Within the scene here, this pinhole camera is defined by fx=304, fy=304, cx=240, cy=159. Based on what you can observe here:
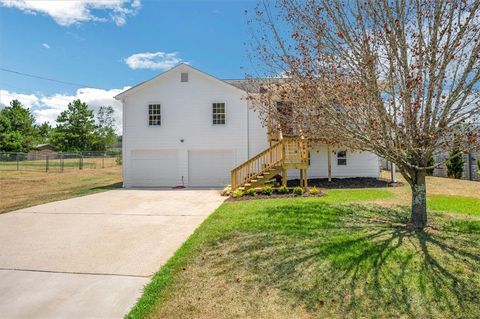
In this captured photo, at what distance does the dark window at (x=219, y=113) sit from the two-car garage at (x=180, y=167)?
63.5 inches

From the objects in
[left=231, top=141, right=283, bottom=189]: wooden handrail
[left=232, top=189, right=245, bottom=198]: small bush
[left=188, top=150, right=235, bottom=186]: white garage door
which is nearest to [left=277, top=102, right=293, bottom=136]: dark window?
[left=232, top=189, right=245, bottom=198]: small bush

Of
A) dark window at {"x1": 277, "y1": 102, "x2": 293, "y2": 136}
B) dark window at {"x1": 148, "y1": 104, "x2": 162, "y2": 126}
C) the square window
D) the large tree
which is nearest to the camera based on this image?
the large tree

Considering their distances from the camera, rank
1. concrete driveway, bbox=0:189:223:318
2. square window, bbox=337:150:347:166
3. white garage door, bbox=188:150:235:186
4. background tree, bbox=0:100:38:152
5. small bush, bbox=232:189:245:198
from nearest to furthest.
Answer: concrete driveway, bbox=0:189:223:318
small bush, bbox=232:189:245:198
white garage door, bbox=188:150:235:186
square window, bbox=337:150:347:166
background tree, bbox=0:100:38:152

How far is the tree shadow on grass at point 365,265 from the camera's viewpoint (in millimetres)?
3457

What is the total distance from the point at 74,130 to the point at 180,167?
129 ft

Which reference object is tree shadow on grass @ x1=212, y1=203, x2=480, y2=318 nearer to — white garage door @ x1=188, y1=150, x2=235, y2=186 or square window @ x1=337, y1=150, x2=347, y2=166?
white garage door @ x1=188, y1=150, x2=235, y2=186

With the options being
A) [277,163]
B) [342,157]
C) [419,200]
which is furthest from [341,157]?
[419,200]

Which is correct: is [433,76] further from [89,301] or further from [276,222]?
[89,301]

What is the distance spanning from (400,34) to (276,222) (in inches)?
175

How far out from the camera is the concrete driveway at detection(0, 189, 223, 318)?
144 inches

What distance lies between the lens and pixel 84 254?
5.36 meters

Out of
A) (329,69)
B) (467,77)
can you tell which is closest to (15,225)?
(329,69)

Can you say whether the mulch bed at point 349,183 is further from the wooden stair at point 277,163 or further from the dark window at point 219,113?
the dark window at point 219,113

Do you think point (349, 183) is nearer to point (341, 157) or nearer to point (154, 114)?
point (341, 157)
